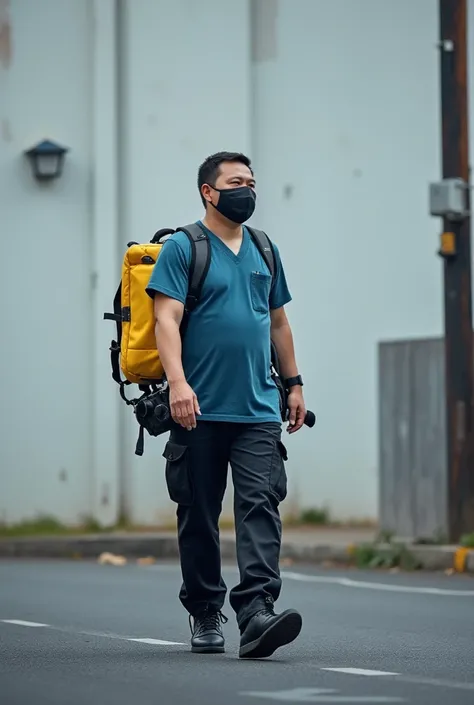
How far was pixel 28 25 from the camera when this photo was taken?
17891mm

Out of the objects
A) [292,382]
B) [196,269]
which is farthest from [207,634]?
[196,269]

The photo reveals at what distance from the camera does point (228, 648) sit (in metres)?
7.75

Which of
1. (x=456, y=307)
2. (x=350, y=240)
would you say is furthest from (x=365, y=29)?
(x=456, y=307)

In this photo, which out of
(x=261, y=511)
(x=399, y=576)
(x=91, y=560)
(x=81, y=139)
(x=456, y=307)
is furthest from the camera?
(x=81, y=139)

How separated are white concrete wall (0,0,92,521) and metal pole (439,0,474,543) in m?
4.52

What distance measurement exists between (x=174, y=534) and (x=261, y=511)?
931 centimetres

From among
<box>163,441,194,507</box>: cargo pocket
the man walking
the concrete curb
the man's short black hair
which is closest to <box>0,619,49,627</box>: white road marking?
the man walking

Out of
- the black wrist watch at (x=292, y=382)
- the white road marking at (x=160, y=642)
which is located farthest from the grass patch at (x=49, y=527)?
the black wrist watch at (x=292, y=382)

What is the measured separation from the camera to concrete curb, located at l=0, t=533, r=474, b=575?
14992 mm

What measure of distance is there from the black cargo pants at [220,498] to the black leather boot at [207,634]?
1.5 inches

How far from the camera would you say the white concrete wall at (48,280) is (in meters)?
17.8

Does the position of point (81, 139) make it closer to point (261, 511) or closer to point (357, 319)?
point (357, 319)

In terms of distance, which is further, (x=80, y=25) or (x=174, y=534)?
(x=80, y=25)

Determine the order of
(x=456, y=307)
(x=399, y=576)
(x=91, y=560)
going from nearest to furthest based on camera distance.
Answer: (x=399, y=576)
(x=456, y=307)
(x=91, y=560)
